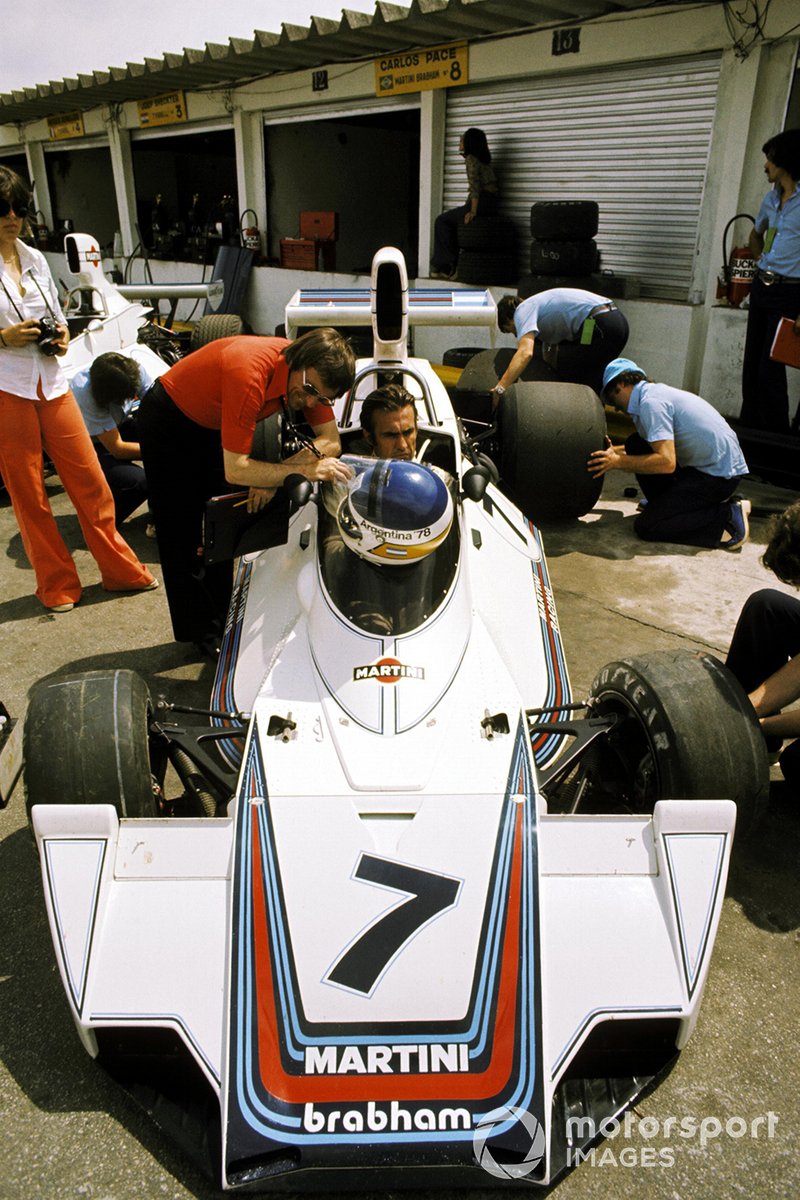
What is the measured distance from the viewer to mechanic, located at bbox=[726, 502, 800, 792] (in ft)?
9.44

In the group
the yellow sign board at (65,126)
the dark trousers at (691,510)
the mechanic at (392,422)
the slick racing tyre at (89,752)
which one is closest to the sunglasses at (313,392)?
the mechanic at (392,422)

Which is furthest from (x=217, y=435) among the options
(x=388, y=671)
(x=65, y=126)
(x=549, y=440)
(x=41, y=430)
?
(x=65, y=126)

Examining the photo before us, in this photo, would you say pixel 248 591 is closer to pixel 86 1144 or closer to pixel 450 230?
pixel 86 1144

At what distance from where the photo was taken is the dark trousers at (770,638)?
3.19 m

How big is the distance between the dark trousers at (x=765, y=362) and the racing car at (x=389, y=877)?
4613mm

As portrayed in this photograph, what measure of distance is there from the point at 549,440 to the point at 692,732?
304 centimetres

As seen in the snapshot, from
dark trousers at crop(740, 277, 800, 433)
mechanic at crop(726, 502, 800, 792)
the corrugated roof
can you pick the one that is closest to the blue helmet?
mechanic at crop(726, 502, 800, 792)

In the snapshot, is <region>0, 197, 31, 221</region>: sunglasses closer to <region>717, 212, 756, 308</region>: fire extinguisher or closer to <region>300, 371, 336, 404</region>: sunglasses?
<region>300, 371, 336, 404</region>: sunglasses

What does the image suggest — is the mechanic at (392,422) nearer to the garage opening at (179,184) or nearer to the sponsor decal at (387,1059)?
the sponsor decal at (387,1059)

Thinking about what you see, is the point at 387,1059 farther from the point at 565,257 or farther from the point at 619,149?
the point at 619,149

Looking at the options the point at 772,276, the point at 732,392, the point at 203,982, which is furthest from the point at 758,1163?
the point at 732,392

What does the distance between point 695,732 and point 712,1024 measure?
758mm

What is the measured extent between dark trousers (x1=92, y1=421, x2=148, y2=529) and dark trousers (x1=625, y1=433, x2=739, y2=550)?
327cm

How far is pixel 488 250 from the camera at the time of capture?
30.3 ft
